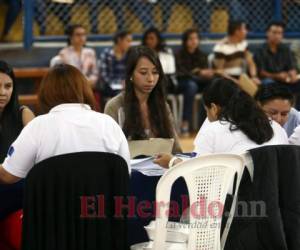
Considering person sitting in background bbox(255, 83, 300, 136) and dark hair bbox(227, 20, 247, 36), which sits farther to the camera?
dark hair bbox(227, 20, 247, 36)

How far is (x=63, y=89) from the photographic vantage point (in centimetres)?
335

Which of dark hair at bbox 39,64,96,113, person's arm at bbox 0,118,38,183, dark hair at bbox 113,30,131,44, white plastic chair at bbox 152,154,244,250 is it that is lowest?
white plastic chair at bbox 152,154,244,250

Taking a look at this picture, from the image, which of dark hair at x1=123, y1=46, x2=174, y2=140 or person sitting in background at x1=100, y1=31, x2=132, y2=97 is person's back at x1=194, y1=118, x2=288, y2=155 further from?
person sitting in background at x1=100, y1=31, x2=132, y2=97

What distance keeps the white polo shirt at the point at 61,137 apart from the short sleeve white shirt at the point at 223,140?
1.89 feet

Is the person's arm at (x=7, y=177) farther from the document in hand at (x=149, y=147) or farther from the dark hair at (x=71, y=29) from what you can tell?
the dark hair at (x=71, y=29)

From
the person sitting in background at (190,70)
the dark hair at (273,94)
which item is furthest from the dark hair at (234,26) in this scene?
the dark hair at (273,94)

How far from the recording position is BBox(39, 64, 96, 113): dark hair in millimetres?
3330

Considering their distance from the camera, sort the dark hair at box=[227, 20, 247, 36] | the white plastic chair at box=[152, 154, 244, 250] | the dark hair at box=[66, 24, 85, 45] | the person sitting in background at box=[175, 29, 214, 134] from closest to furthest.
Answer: the white plastic chair at box=[152, 154, 244, 250]
the dark hair at box=[66, 24, 85, 45]
the person sitting in background at box=[175, 29, 214, 134]
the dark hair at box=[227, 20, 247, 36]

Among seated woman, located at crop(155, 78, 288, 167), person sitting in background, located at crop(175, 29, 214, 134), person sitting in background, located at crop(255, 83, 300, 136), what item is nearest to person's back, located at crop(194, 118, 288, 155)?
seated woman, located at crop(155, 78, 288, 167)

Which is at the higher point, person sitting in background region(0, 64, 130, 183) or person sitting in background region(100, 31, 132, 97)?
person sitting in background region(100, 31, 132, 97)

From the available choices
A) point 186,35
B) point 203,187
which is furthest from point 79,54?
point 203,187

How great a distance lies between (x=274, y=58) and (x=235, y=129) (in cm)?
552

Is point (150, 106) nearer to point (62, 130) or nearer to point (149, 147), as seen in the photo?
point (149, 147)

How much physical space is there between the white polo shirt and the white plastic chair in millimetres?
337
